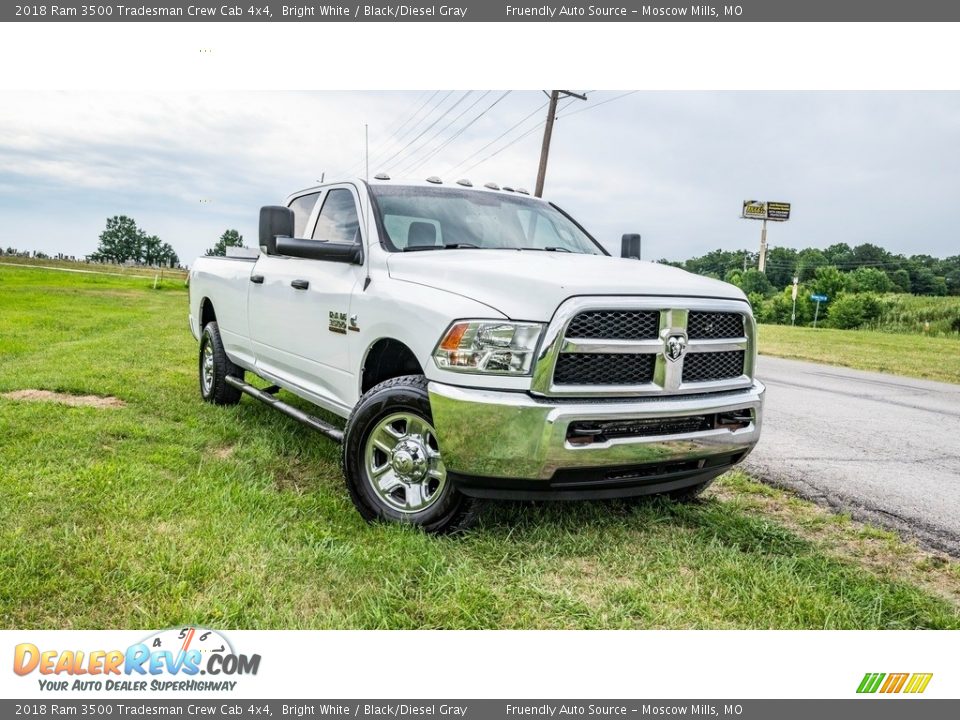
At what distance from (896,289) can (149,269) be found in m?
64.9

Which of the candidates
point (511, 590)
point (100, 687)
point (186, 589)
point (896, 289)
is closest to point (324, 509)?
point (186, 589)

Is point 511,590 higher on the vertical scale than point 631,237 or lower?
lower

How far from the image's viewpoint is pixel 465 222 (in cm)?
477

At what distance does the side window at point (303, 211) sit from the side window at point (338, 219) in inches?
10.1

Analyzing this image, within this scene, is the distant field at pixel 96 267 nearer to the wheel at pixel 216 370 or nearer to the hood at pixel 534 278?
the wheel at pixel 216 370

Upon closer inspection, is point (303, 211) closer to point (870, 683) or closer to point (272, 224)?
point (272, 224)

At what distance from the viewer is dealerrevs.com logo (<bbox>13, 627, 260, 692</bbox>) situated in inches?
95.7

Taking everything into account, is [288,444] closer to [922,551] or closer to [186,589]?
[186,589]

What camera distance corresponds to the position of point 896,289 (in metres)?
69.4

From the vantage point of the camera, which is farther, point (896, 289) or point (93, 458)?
point (896, 289)

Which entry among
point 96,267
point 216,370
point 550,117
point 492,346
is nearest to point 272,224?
point 492,346

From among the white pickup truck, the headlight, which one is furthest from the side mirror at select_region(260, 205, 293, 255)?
the headlight

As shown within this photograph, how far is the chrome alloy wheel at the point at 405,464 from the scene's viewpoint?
146 inches

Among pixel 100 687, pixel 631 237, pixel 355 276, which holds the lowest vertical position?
pixel 100 687
